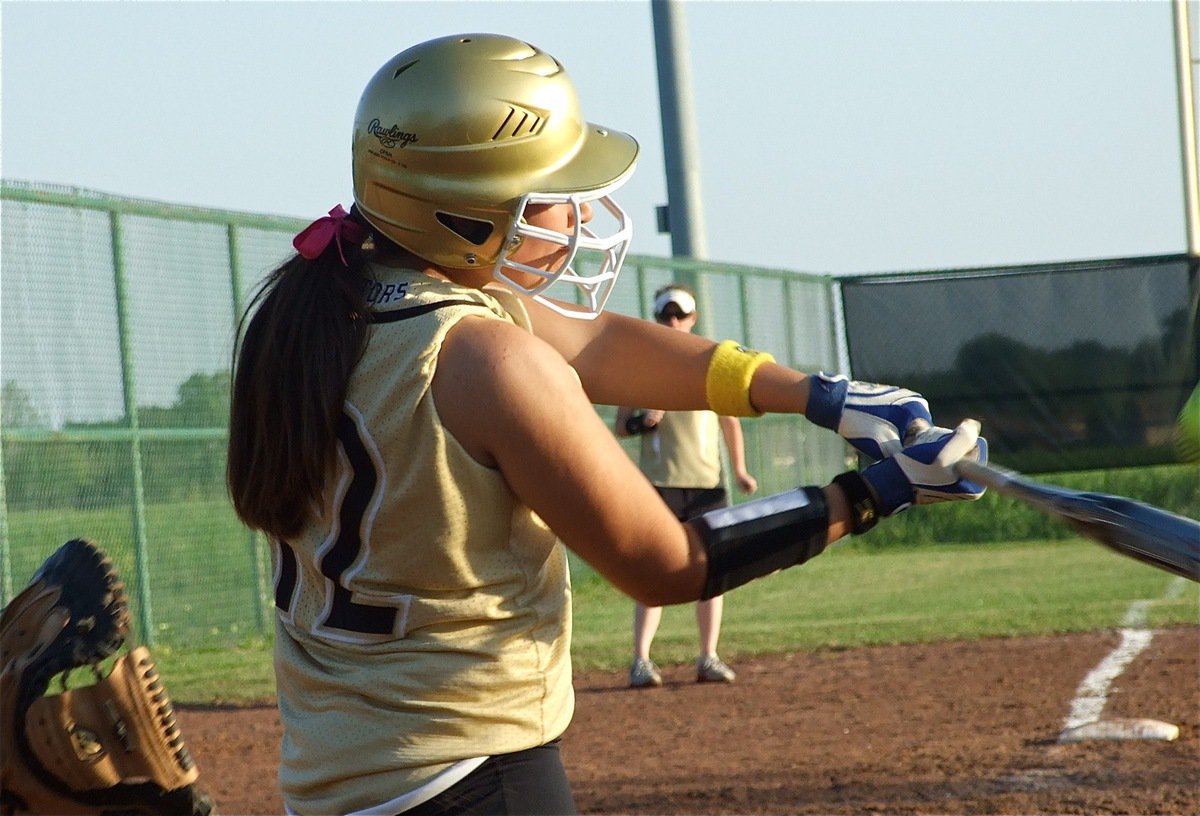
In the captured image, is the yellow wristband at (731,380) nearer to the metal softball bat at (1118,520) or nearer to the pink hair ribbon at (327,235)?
the metal softball bat at (1118,520)

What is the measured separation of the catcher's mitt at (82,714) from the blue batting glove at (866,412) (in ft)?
4.57

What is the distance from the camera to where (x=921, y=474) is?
2539 mm

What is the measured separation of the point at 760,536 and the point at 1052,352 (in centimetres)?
1310

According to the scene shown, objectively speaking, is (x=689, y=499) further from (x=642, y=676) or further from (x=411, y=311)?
(x=411, y=311)

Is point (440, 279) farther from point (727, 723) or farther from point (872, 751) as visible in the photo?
point (727, 723)

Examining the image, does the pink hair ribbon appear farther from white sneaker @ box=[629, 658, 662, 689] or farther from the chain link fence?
the chain link fence

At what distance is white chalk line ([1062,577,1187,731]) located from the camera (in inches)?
270

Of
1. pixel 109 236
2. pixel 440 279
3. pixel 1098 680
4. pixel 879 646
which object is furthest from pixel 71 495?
pixel 440 279

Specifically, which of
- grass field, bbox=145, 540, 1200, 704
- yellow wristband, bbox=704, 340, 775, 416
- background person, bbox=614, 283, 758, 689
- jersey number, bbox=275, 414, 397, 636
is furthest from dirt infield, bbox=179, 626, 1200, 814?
jersey number, bbox=275, 414, 397, 636

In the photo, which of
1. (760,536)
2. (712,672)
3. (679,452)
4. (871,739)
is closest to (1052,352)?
(679,452)

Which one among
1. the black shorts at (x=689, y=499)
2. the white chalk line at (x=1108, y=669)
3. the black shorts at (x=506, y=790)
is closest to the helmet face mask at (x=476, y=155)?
the black shorts at (x=506, y=790)

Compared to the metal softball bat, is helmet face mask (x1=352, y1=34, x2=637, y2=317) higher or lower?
higher

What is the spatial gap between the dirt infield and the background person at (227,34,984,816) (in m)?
3.31

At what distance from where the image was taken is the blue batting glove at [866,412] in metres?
2.82
